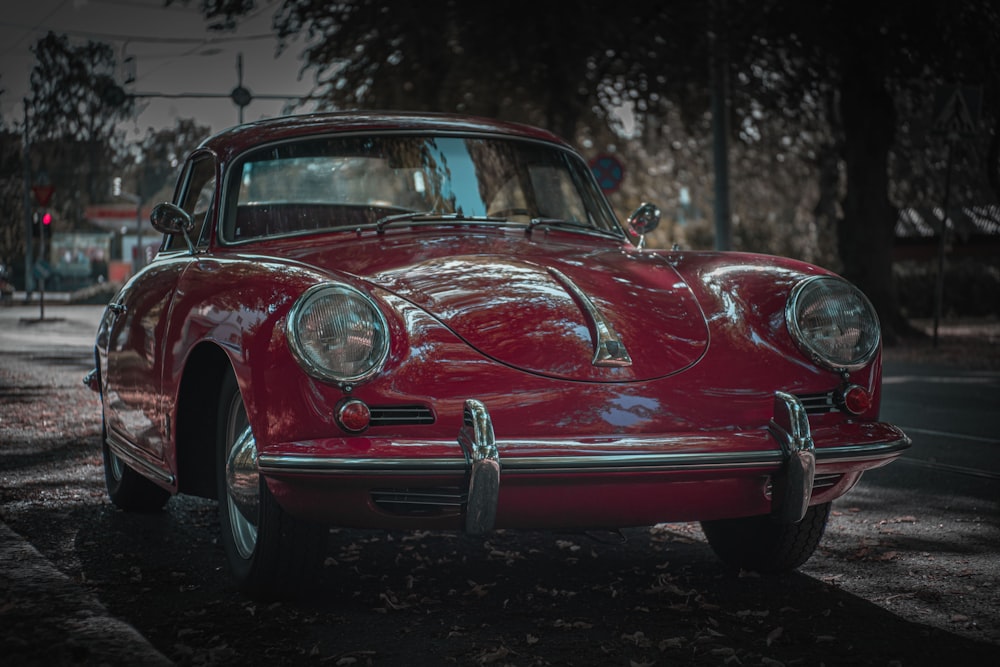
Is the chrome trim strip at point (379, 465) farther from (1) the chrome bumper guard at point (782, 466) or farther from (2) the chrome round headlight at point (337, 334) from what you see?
(2) the chrome round headlight at point (337, 334)

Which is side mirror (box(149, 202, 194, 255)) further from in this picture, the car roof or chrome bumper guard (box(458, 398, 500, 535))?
chrome bumper guard (box(458, 398, 500, 535))

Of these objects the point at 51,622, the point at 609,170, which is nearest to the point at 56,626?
the point at 51,622

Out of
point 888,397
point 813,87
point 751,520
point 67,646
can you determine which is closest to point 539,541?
point 751,520

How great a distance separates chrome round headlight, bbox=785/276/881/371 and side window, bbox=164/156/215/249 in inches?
85.6

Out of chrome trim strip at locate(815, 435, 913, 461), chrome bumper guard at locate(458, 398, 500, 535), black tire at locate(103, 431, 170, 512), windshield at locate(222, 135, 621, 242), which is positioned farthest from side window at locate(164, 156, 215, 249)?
chrome trim strip at locate(815, 435, 913, 461)

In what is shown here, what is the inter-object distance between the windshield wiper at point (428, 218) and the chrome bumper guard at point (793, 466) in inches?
61.5

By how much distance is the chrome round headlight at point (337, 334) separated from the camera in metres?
3.36

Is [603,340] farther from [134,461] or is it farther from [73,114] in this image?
[73,114]

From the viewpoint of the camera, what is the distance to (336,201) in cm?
475

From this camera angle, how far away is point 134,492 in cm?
514

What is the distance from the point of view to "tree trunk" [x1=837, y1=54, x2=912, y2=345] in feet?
51.4

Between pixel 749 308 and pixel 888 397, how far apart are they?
5980 mm

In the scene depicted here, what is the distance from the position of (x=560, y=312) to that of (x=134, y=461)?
1.97 m

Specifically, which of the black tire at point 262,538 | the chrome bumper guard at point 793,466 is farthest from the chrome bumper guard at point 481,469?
the chrome bumper guard at point 793,466
